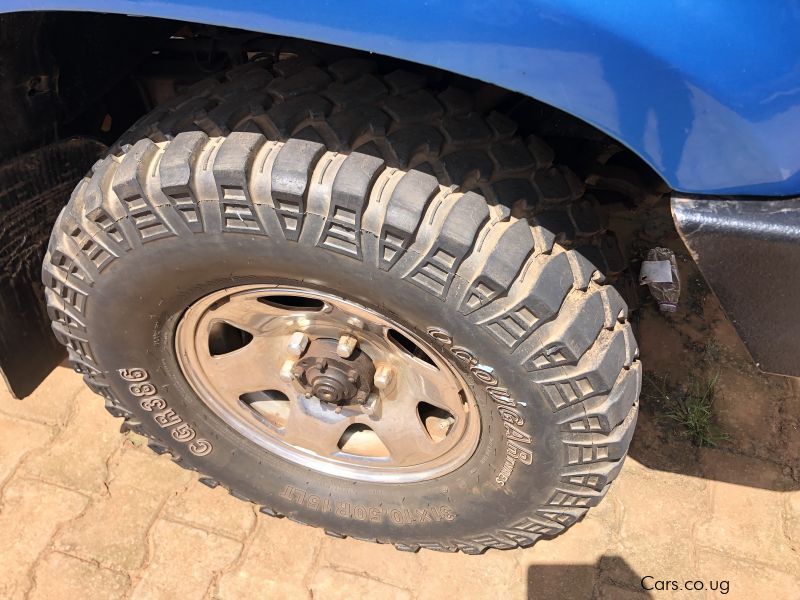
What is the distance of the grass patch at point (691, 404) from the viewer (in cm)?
235

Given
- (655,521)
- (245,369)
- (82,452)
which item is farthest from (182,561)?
(655,521)

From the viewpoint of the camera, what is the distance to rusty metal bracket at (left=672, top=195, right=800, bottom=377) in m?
1.12

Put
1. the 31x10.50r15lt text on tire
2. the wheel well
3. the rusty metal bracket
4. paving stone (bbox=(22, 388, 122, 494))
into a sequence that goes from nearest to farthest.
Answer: the rusty metal bracket, the 31x10.50r15lt text on tire, the wheel well, paving stone (bbox=(22, 388, 122, 494))

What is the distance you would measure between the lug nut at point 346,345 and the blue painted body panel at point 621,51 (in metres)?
0.85

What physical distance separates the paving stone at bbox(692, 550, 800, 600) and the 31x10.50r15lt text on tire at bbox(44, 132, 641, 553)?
0.64 metres

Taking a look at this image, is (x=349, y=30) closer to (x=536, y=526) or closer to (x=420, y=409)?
(x=420, y=409)

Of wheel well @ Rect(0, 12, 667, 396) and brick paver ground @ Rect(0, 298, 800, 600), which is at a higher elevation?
wheel well @ Rect(0, 12, 667, 396)

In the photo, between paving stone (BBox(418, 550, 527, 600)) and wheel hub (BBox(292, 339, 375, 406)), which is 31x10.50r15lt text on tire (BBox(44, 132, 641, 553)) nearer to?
wheel hub (BBox(292, 339, 375, 406))

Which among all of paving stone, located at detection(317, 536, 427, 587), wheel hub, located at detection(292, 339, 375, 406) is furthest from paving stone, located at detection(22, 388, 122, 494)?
wheel hub, located at detection(292, 339, 375, 406)

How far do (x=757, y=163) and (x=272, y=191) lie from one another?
837mm

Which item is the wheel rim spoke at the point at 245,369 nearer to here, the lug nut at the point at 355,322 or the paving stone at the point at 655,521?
the lug nut at the point at 355,322

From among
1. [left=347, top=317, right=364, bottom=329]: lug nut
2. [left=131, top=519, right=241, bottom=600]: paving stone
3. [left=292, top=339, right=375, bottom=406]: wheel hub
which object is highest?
[left=347, top=317, right=364, bottom=329]: lug nut

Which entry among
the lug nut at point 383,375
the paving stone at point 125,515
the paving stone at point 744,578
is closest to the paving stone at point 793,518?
the paving stone at point 744,578

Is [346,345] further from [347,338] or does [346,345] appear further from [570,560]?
[570,560]
